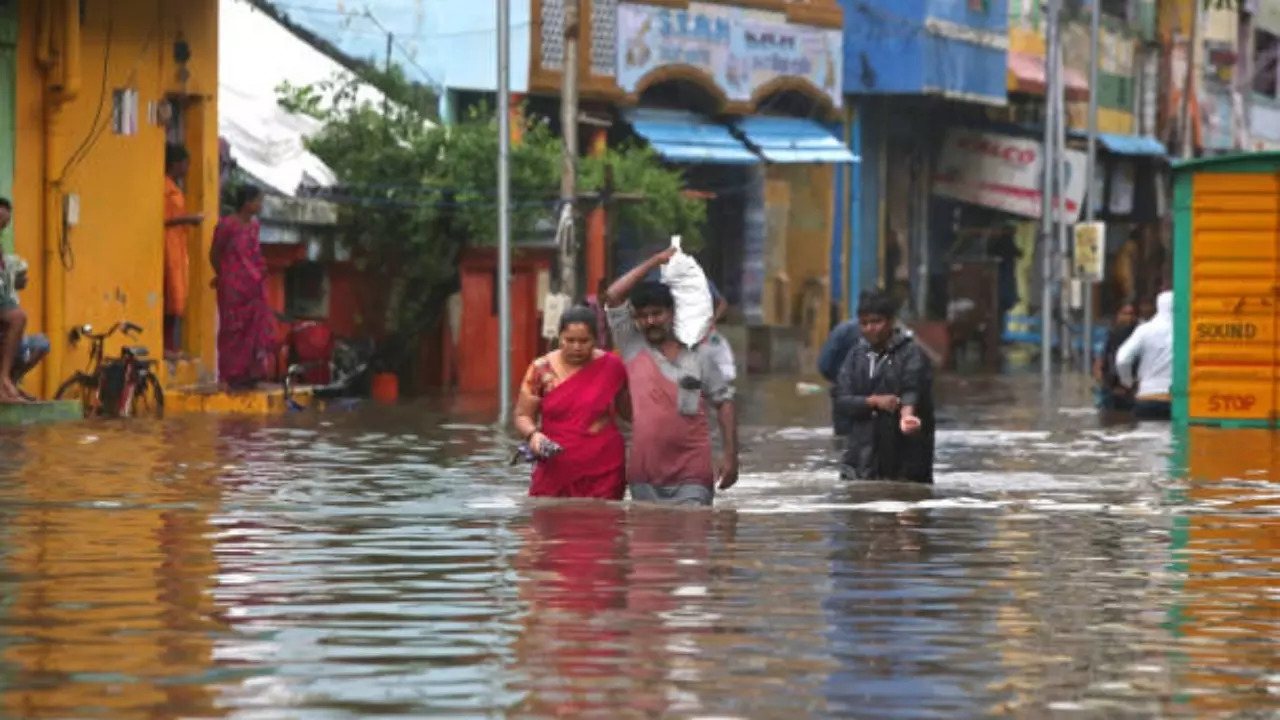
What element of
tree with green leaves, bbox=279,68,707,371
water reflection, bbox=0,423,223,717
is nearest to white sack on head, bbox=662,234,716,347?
water reflection, bbox=0,423,223,717

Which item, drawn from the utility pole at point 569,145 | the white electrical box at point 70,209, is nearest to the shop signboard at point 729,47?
the utility pole at point 569,145

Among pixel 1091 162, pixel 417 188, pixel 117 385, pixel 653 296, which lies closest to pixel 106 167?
pixel 117 385

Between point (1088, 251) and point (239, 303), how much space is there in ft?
93.1

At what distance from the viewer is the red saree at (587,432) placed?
14.9m

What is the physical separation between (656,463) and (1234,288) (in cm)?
1516

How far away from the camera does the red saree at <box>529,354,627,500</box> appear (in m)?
14.9

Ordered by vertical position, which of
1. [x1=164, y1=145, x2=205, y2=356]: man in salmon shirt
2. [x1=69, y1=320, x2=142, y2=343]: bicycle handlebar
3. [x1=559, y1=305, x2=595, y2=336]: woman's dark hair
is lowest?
[x1=69, y1=320, x2=142, y2=343]: bicycle handlebar

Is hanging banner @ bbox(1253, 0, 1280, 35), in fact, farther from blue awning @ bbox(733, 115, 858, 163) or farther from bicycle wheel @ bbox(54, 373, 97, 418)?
bicycle wheel @ bbox(54, 373, 97, 418)

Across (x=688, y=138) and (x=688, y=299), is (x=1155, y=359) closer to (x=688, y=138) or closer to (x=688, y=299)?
(x=688, y=299)

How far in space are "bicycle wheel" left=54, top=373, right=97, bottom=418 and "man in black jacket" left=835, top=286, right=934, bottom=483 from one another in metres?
12.7

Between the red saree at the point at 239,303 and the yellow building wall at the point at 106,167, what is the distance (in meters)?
0.65

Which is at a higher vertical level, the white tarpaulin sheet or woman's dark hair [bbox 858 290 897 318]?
the white tarpaulin sheet

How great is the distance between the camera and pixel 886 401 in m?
17.1

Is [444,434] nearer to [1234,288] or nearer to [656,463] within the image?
[1234,288]
